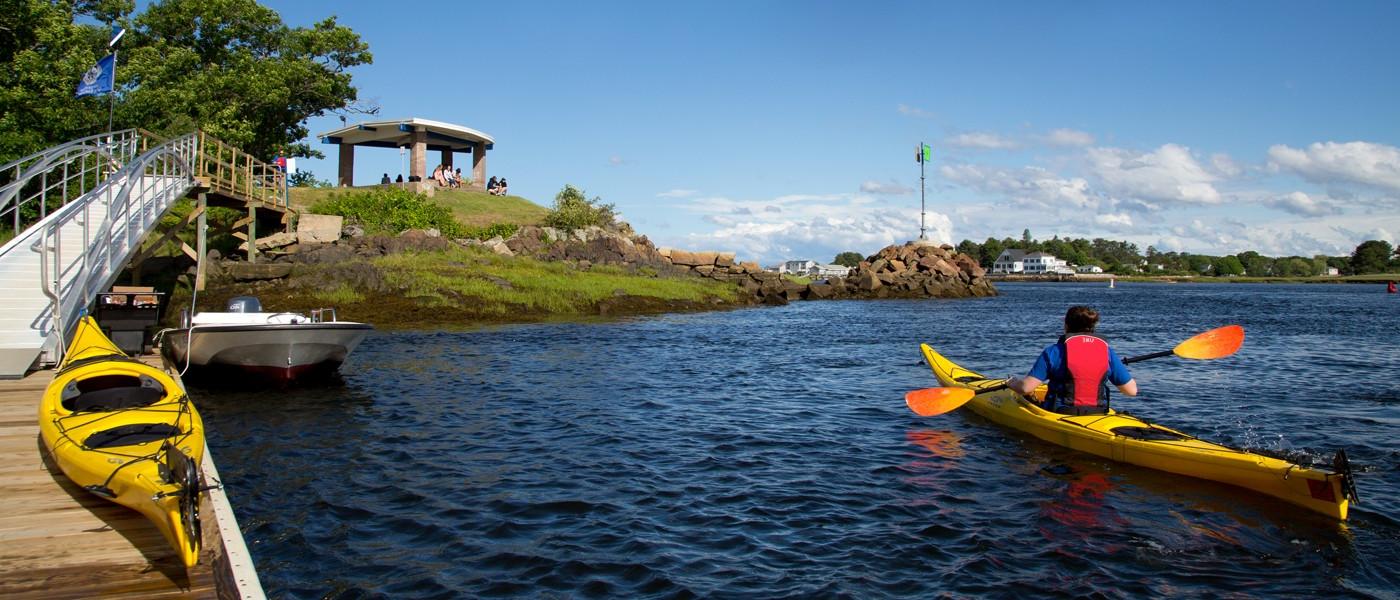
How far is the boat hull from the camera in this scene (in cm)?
1444

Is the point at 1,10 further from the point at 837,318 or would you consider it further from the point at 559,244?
the point at 837,318

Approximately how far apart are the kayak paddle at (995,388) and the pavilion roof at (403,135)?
133 ft

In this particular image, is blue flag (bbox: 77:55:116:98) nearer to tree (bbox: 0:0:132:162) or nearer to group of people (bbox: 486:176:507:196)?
tree (bbox: 0:0:132:162)

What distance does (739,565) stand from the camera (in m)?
7.19

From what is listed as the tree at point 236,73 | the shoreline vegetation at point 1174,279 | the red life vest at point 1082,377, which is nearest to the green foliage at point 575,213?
the tree at point 236,73

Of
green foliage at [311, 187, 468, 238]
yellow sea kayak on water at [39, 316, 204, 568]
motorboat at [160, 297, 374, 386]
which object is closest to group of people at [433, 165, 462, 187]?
green foliage at [311, 187, 468, 238]

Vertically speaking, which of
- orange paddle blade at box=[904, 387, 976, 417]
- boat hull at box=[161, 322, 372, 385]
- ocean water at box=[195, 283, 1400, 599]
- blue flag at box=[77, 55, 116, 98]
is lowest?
ocean water at box=[195, 283, 1400, 599]

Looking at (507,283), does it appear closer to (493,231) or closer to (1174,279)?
(493,231)

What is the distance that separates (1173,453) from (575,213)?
37.9 meters

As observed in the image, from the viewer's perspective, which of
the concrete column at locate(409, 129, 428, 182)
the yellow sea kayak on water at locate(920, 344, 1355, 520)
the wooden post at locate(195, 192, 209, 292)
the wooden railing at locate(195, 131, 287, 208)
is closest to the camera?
the yellow sea kayak on water at locate(920, 344, 1355, 520)

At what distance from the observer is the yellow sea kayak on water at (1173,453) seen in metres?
8.21

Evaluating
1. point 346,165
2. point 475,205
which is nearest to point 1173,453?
point 475,205

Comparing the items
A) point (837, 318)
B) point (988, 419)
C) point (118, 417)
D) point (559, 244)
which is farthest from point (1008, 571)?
point (559, 244)

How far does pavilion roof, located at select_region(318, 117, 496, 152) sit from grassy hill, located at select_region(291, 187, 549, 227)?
3169 mm
